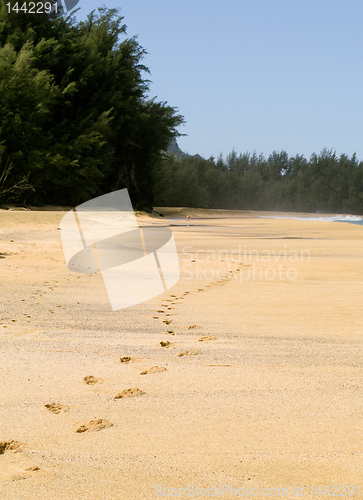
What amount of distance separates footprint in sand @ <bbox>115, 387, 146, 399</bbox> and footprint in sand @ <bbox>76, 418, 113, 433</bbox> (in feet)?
0.82

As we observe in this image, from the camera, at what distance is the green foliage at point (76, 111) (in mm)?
19125

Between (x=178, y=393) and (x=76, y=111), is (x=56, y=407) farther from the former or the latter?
(x=76, y=111)

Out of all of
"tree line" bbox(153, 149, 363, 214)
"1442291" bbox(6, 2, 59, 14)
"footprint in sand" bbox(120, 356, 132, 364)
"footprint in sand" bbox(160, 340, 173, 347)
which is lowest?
"footprint in sand" bbox(120, 356, 132, 364)

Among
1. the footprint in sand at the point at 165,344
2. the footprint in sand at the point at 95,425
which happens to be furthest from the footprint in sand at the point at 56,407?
the footprint in sand at the point at 165,344

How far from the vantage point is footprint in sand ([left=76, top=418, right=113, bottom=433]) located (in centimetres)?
183

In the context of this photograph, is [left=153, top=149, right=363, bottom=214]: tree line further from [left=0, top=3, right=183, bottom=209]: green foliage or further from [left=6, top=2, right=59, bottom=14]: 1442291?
[left=6, top=2, right=59, bottom=14]: 1442291

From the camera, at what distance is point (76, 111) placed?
2367 centimetres

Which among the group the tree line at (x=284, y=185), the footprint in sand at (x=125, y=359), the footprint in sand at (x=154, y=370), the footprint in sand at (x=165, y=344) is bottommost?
the footprint in sand at (x=125, y=359)

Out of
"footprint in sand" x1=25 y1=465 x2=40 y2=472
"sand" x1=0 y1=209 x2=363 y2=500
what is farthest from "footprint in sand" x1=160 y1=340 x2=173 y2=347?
"footprint in sand" x1=25 y1=465 x2=40 y2=472

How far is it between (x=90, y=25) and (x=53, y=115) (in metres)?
7.87

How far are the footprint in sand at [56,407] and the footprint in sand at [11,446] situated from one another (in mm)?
286

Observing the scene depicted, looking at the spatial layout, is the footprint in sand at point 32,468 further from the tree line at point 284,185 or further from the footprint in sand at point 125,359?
the tree line at point 284,185

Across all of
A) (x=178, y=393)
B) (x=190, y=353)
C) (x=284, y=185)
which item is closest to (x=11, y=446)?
(x=178, y=393)

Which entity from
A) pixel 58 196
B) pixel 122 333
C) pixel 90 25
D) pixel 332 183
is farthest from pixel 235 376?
pixel 332 183
